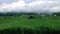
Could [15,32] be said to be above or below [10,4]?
below

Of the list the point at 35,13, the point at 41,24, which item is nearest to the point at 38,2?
the point at 35,13

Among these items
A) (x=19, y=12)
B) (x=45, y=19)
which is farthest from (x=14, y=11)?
(x=45, y=19)

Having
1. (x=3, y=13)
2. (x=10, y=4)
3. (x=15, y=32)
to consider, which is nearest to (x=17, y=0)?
(x=10, y=4)

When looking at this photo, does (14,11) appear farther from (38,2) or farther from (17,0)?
(38,2)

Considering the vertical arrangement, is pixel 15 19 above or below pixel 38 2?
below

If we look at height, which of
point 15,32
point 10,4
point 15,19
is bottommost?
point 15,32

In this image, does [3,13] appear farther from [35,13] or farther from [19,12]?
[35,13]
